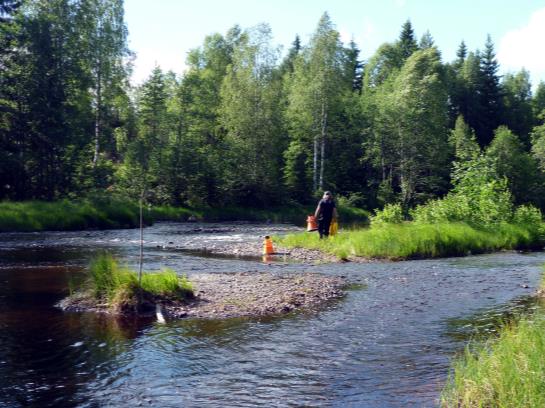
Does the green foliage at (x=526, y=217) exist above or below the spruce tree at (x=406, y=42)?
below

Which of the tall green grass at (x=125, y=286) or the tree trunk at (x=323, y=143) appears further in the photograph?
the tree trunk at (x=323, y=143)

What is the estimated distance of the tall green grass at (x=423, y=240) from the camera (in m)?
23.6

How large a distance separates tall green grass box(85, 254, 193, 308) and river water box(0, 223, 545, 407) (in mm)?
787

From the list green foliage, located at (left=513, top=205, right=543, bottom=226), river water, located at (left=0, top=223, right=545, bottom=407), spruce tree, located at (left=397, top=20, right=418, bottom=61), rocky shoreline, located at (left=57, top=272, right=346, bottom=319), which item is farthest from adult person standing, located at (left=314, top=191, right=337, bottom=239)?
spruce tree, located at (left=397, top=20, right=418, bottom=61)

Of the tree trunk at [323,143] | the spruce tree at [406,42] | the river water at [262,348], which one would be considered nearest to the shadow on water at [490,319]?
the river water at [262,348]

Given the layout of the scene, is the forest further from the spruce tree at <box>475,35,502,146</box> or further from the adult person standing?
the adult person standing

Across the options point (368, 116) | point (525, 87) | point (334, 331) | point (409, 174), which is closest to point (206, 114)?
point (368, 116)

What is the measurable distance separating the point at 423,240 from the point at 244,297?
11724mm

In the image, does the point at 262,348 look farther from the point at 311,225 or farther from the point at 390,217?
the point at 311,225

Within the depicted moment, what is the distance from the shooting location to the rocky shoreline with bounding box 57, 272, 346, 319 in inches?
529

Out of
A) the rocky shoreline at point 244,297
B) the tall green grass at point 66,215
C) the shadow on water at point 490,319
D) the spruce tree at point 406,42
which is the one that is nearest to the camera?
the shadow on water at point 490,319

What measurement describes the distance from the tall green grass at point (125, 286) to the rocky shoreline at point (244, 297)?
0.77 feet

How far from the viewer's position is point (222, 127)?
205 ft

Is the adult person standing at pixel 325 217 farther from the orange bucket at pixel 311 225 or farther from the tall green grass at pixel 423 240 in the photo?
the orange bucket at pixel 311 225
